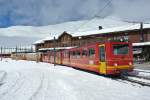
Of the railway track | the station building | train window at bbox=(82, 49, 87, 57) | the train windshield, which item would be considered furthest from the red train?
the station building

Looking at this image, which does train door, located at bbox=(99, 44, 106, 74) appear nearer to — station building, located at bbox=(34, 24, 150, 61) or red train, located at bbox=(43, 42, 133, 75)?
red train, located at bbox=(43, 42, 133, 75)

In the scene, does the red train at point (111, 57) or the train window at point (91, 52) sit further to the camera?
the train window at point (91, 52)

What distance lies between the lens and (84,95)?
38.8 feet

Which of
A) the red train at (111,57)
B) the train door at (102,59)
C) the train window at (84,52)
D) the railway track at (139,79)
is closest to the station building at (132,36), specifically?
the train window at (84,52)

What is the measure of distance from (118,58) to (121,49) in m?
0.85

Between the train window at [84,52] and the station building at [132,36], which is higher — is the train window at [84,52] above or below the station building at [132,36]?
below

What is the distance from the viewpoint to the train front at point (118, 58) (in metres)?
18.9

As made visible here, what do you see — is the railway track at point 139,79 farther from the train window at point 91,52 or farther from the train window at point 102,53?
the train window at point 91,52

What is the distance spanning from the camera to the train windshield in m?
19.3

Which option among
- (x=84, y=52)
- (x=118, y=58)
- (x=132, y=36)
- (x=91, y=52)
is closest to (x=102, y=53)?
(x=118, y=58)

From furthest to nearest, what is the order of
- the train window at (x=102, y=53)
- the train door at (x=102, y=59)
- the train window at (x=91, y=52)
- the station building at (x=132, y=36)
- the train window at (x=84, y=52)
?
the station building at (x=132, y=36) → the train window at (x=84, y=52) → the train window at (x=91, y=52) → the train window at (x=102, y=53) → the train door at (x=102, y=59)

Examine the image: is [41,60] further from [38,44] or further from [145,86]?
[145,86]

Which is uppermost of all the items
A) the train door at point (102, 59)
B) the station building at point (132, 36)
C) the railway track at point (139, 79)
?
the station building at point (132, 36)

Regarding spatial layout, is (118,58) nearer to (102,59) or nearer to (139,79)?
(102,59)
